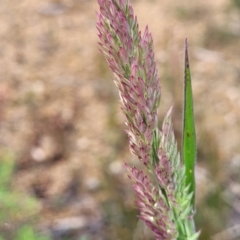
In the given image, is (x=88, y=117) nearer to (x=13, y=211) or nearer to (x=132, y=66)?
(x=13, y=211)

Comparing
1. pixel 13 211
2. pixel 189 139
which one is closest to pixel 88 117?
pixel 13 211

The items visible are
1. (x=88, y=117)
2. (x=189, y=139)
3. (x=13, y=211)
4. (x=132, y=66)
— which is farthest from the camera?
(x=88, y=117)

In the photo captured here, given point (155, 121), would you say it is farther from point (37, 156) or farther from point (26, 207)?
point (37, 156)

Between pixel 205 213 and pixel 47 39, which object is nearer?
pixel 205 213

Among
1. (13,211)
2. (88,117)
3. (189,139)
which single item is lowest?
(189,139)

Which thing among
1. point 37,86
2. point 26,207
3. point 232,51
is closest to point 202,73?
point 232,51

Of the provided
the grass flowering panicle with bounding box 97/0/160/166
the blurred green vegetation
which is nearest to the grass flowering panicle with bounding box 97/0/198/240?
the grass flowering panicle with bounding box 97/0/160/166

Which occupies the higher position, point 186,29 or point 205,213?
point 186,29
